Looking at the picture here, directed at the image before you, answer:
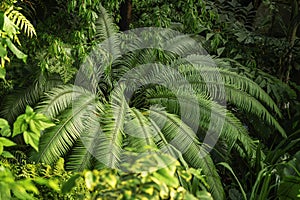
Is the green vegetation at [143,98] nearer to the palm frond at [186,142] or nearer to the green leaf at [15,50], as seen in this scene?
the palm frond at [186,142]

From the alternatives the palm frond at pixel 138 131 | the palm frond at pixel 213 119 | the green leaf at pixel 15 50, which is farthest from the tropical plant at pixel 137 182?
the palm frond at pixel 213 119

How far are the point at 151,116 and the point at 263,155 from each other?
98 cm

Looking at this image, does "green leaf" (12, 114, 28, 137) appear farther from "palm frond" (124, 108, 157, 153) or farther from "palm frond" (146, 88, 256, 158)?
"palm frond" (146, 88, 256, 158)

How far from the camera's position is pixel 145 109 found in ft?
12.0

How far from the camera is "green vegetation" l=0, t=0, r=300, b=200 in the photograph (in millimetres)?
3139

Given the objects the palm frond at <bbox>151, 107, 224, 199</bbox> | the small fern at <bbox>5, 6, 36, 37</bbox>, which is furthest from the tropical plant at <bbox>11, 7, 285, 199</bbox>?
the small fern at <bbox>5, 6, 36, 37</bbox>

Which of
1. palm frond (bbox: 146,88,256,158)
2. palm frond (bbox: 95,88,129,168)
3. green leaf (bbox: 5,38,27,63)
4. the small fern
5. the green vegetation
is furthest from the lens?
palm frond (bbox: 146,88,256,158)

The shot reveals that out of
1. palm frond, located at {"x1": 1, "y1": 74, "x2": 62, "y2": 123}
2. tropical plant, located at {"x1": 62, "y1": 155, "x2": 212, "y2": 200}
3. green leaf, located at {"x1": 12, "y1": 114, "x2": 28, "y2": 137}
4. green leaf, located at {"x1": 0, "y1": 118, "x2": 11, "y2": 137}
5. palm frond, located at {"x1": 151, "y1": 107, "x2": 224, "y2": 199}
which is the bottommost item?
palm frond, located at {"x1": 151, "y1": 107, "x2": 224, "y2": 199}

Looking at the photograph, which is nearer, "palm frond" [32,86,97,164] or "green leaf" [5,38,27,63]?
"green leaf" [5,38,27,63]

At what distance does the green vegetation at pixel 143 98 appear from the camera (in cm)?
314

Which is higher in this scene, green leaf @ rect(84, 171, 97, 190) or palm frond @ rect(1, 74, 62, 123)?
green leaf @ rect(84, 171, 97, 190)

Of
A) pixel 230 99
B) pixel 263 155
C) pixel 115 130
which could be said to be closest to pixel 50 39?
pixel 115 130

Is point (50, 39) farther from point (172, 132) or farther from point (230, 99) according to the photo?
point (230, 99)

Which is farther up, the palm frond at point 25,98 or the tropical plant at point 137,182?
the tropical plant at point 137,182
